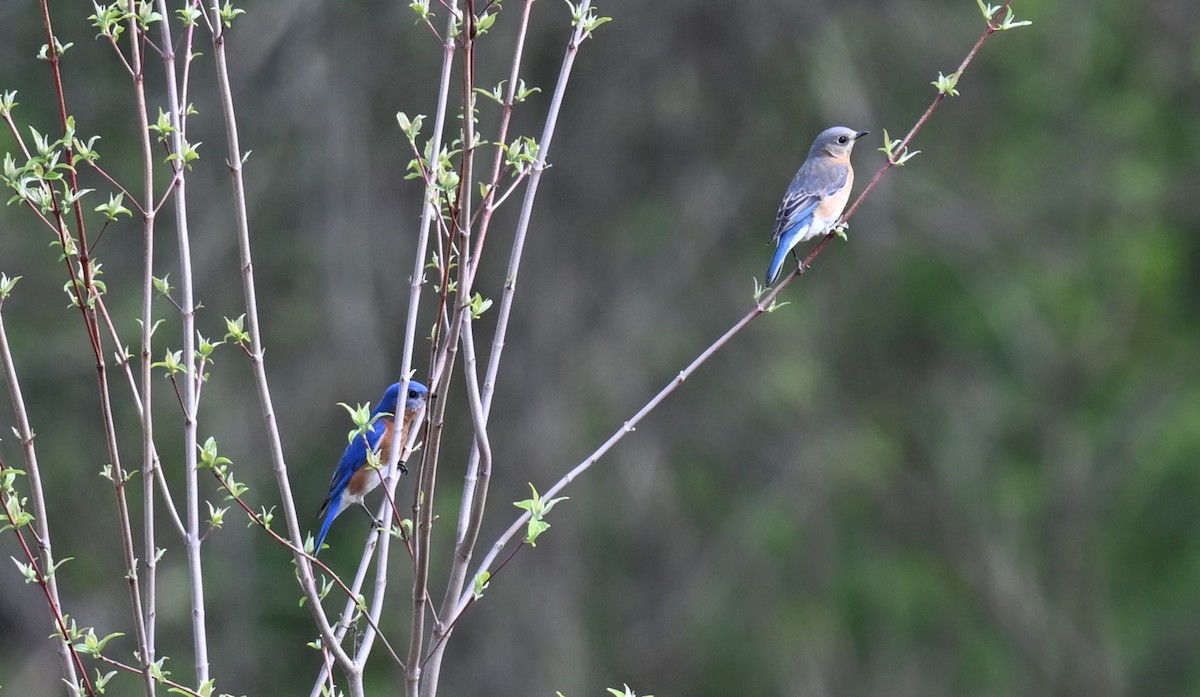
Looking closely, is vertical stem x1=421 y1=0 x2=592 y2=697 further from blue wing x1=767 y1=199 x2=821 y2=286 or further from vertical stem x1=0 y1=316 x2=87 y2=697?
blue wing x1=767 y1=199 x2=821 y2=286

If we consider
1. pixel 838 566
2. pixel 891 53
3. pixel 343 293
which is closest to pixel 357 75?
pixel 343 293

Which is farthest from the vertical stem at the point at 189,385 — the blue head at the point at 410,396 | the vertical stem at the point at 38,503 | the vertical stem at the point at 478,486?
the blue head at the point at 410,396

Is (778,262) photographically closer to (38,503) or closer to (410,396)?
(410,396)

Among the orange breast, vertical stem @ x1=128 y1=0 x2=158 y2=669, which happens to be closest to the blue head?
the orange breast

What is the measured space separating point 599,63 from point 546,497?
899cm

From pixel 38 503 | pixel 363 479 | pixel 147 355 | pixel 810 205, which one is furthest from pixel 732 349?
pixel 38 503

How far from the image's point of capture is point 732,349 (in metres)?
13.5

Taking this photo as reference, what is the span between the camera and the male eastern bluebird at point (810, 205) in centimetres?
663

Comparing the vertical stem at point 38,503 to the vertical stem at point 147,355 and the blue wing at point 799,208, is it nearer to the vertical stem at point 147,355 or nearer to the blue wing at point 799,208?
the vertical stem at point 147,355

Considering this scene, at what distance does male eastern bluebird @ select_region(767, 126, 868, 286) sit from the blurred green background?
436 centimetres

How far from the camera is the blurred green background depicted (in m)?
12.1

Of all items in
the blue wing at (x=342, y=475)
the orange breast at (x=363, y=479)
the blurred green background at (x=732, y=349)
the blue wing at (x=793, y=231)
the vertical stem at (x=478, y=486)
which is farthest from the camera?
the blurred green background at (x=732, y=349)

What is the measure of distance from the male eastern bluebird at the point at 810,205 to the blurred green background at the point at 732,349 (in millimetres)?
4357

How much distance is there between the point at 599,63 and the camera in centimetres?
1228
